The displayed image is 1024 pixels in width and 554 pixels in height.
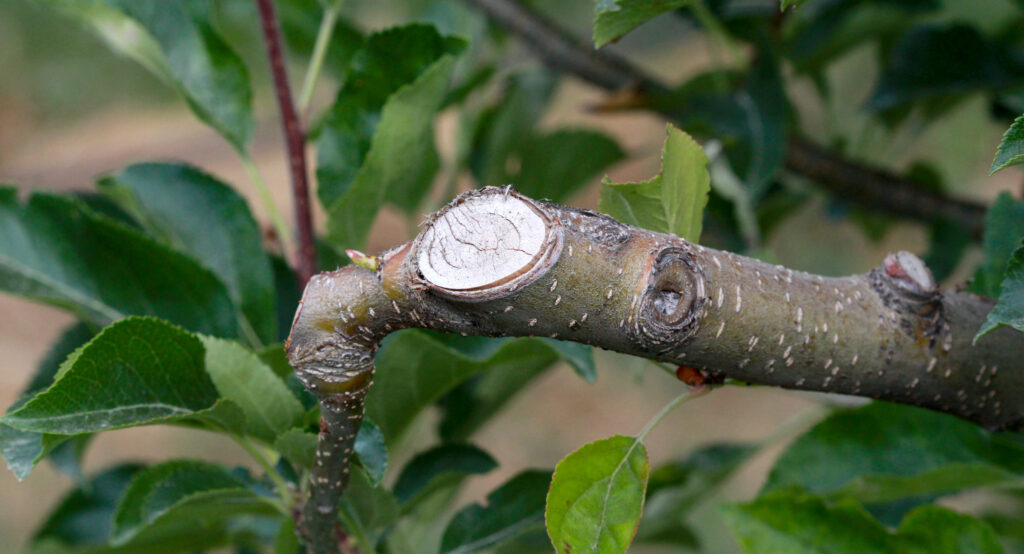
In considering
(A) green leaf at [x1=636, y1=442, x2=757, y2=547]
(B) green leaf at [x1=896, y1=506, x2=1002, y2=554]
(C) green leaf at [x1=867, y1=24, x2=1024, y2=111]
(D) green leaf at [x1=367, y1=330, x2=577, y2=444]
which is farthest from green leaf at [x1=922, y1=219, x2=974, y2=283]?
(D) green leaf at [x1=367, y1=330, x2=577, y2=444]

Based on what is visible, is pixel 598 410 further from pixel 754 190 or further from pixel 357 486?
pixel 357 486

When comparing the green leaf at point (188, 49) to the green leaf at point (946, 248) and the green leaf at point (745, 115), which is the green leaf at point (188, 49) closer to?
the green leaf at point (745, 115)

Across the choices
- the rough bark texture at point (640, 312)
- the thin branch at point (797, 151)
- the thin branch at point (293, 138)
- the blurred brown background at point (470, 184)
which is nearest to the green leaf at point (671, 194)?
the rough bark texture at point (640, 312)

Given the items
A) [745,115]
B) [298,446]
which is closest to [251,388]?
[298,446]

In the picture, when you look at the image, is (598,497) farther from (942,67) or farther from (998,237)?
(942,67)

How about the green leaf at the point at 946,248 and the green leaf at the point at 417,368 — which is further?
the green leaf at the point at 946,248

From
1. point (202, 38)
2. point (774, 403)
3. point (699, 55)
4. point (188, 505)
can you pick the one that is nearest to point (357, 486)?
point (188, 505)

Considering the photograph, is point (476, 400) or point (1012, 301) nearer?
point (1012, 301)
